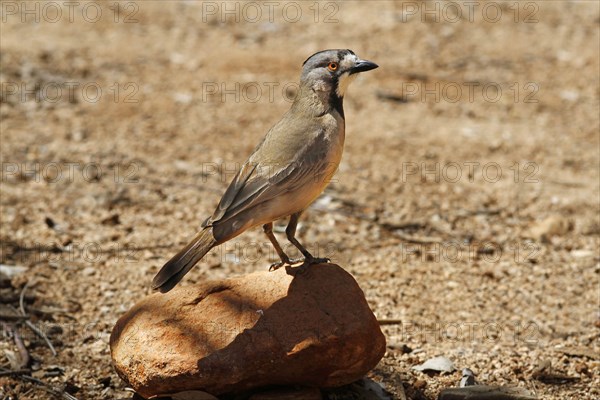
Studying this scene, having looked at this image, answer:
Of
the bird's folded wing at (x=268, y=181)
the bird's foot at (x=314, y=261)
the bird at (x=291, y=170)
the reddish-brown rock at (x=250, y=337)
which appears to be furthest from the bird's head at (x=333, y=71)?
the reddish-brown rock at (x=250, y=337)

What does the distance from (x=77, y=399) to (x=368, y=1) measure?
8.11 meters

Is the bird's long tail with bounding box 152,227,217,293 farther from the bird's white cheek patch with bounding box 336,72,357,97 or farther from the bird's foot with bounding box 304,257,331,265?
the bird's white cheek patch with bounding box 336,72,357,97

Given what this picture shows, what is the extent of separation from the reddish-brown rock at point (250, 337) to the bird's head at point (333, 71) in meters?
1.18

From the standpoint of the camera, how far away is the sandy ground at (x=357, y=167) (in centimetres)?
572

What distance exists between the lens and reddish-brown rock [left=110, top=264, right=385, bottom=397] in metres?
4.41

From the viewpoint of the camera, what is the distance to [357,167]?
26.8 feet

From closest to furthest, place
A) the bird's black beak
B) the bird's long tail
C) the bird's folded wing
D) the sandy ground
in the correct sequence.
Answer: the bird's long tail, the bird's folded wing, the bird's black beak, the sandy ground

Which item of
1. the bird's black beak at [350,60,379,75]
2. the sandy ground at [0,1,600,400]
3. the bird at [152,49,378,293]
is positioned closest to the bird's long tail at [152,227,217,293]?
the bird at [152,49,378,293]

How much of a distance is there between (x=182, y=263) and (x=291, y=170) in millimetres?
856

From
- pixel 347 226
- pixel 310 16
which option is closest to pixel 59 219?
pixel 347 226

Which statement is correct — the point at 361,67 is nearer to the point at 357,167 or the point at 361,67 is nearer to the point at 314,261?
the point at 314,261

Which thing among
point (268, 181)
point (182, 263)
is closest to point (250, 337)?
point (182, 263)

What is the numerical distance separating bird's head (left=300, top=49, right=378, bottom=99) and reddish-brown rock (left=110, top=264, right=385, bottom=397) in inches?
46.5

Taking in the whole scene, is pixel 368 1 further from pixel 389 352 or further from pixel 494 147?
pixel 389 352
